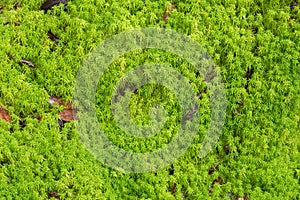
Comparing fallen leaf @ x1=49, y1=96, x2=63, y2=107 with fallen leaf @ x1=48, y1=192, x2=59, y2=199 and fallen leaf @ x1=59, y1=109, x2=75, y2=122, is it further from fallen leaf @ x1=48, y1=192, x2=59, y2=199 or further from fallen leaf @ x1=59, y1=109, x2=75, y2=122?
fallen leaf @ x1=48, y1=192, x2=59, y2=199

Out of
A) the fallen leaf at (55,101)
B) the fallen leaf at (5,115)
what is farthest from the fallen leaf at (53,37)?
the fallen leaf at (5,115)

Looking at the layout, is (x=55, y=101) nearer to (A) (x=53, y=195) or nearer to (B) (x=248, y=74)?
(A) (x=53, y=195)

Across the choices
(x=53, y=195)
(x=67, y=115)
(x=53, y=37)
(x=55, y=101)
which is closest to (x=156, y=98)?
(x=67, y=115)

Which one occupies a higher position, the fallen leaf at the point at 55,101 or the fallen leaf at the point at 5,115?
the fallen leaf at the point at 55,101

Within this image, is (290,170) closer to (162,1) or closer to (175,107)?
(175,107)

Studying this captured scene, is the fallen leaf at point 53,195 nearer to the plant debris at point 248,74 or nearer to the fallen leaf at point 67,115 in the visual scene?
the fallen leaf at point 67,115

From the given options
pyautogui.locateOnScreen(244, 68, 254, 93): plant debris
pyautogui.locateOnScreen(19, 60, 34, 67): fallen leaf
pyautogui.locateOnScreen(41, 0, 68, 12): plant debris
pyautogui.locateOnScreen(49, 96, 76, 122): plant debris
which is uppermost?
pyautogui.locateOnScreen(41, 0, 68, 12): plant debris

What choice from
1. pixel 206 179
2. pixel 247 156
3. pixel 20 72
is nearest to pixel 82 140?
pixel 20 72

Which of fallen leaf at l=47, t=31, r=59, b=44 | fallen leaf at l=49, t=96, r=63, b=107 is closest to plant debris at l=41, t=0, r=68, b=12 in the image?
fallen leaf at l=47, t=31, r=59, b=44
